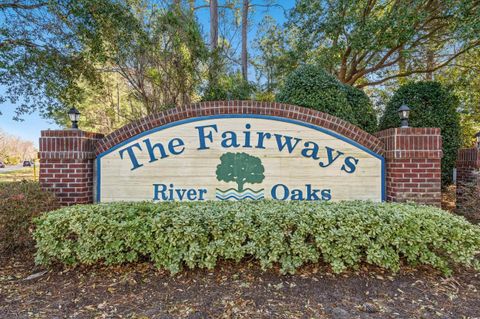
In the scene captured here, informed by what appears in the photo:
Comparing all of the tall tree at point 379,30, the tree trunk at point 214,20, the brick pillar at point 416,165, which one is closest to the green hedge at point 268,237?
the brick pillar at point 416,165

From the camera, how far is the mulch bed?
2242 mm

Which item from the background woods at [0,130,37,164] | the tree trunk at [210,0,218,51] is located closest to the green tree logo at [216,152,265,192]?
the tree trunk at [210,0,218,51]

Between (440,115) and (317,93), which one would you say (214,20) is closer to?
(317,93)

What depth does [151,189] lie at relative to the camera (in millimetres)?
A: 4105

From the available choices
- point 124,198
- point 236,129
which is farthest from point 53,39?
point 236,129

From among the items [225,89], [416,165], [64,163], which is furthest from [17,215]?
[225,89]

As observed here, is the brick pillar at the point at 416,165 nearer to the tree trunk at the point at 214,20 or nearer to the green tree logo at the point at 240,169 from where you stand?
the green tree logo at the point at 240,169

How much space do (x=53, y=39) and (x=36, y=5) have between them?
908 mm

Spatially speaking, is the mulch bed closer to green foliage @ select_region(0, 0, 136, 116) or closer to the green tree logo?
the green tree logo

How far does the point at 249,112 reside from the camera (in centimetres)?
410

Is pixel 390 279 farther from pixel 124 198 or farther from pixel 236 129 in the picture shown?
pixel 124 198

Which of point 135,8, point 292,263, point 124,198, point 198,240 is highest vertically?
point 135,8

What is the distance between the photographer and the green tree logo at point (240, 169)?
4.08 metres

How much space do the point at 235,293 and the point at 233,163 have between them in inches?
80.4
